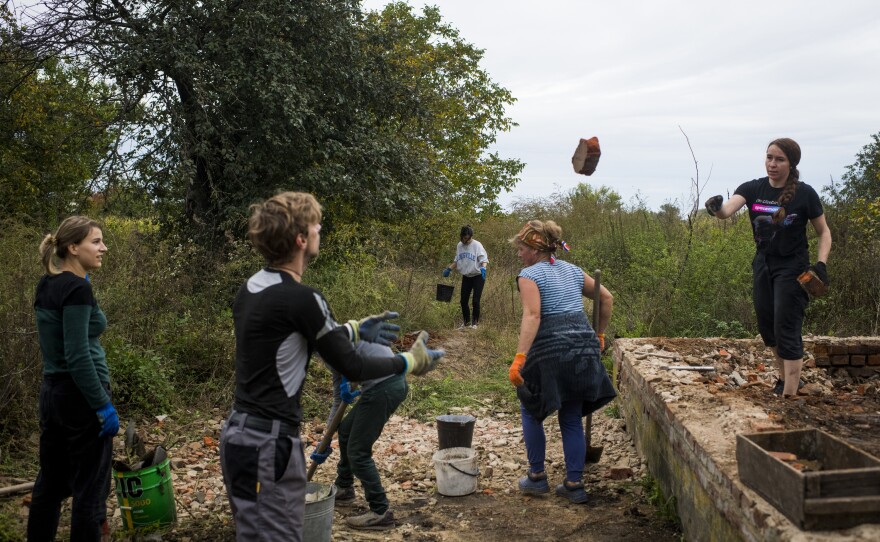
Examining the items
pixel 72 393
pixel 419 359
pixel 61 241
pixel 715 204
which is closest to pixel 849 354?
pixel 715 204

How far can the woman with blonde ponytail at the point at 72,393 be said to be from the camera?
3.33 m

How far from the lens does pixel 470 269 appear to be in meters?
12.4

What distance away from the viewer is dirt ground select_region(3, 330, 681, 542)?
4.37 metres

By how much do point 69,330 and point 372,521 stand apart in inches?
→ 85.9

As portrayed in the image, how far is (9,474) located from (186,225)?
6.54 meters

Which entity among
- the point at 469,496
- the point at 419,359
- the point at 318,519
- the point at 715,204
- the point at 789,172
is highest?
the point at 789,172

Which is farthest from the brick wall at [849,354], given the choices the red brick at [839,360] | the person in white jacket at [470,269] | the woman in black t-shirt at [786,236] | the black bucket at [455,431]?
the person in white jacket at [470,269]

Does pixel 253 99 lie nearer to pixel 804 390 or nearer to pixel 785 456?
pixel 804 390

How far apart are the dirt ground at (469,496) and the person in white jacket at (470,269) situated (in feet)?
18.0

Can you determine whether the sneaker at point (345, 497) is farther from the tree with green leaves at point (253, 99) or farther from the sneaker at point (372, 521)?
the tree with green leaves at point (253, 99)

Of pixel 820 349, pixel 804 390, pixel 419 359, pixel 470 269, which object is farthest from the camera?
pixel 470 269

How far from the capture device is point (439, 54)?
22.5 metres

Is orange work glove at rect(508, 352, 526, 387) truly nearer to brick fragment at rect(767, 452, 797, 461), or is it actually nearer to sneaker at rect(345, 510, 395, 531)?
sneaker at rect(345, 510, 395, 531)

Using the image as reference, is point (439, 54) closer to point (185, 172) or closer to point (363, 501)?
point (185, 172)
